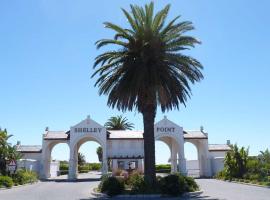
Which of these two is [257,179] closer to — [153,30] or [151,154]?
[151,154]

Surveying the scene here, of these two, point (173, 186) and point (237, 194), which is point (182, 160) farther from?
point (173, 186)

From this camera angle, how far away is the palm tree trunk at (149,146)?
27.6m

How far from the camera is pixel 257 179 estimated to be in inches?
1423

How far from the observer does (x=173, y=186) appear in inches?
968

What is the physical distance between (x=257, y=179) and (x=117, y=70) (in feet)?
58.1

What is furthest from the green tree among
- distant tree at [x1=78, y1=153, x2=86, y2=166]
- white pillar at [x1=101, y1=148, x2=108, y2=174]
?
distant tree at [x1=78, y1=153, x2=86, y2=166]

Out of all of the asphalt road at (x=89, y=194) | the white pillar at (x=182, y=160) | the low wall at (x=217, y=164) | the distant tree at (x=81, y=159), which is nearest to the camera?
the asphalt road at (x=89, y=194)

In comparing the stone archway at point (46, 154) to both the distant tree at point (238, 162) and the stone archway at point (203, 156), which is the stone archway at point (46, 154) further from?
the distant tree at point (238, 162)

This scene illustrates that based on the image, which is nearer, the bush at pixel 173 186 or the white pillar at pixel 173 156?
the bush at pixel 173 186

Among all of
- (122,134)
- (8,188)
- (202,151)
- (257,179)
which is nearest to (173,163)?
(202,151)

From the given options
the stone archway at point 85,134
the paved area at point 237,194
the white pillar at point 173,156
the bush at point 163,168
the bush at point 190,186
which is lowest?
the paved area at point 237,194

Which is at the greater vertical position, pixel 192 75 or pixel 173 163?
pixel 192 75

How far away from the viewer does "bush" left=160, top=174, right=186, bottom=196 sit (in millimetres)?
24547

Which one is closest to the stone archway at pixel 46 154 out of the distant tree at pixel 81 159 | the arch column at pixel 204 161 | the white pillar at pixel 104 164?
the white pillar at pixel 104 164
